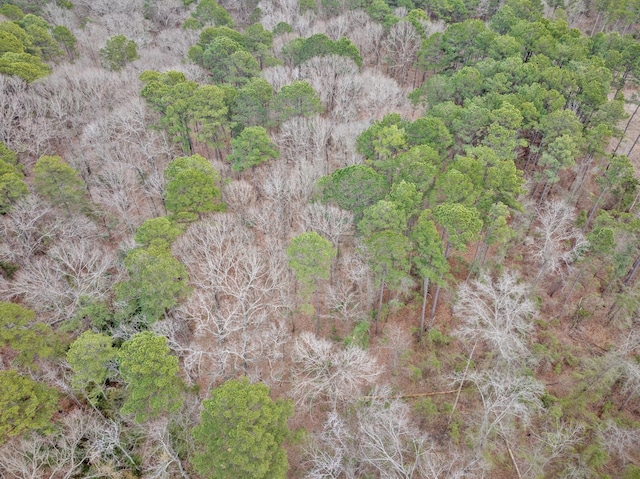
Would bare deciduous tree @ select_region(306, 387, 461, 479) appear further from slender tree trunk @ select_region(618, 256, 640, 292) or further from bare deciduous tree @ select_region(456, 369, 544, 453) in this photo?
slender tree trunk @ select_region(618, 256, 640, 292)

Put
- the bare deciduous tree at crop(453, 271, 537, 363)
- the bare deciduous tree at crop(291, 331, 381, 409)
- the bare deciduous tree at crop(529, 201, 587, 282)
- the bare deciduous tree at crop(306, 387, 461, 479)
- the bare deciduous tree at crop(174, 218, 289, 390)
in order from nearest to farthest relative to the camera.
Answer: the bare deciduous tree at crop(306, 387, 461, 479) → the bare deciduous tree at crop(453, 271, 537, 363) → the bare deciduous tree at crop(291, 331, 381, 409) → the bare deciduous tree at crop(174, 218, 289, 390) → the bare deciduous tree at crop(529, 201, 587, 282)

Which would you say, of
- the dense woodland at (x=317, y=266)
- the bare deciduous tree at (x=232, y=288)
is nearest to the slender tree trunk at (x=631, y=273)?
the dense woodland at (x=317, y=266)

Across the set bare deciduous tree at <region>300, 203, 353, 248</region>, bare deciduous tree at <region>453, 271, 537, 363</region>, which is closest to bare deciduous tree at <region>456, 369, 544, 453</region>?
bare deciduous tree at <region>453, 271, 537, 363</region>

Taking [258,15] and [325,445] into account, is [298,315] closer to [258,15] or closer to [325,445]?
[325,445]

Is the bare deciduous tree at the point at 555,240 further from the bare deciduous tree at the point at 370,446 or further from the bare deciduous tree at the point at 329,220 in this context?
the bare deciduous tree at the point at 370,446

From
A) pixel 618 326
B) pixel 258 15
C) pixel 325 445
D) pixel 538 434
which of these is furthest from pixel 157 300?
pixel 258 15

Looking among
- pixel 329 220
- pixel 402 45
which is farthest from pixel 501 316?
pixel 402 45

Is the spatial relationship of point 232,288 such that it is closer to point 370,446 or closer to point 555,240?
point 370,446

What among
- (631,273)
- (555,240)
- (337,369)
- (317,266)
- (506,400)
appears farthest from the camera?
(631,273)

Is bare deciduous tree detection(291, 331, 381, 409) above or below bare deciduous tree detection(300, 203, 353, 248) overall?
below
